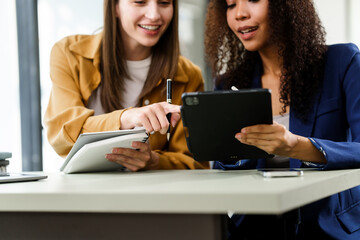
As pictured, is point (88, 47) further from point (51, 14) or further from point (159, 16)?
point (51, 14)

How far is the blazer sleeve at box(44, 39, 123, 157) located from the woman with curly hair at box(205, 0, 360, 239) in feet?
1.58

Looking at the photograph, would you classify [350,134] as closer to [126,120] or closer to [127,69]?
[126,120]

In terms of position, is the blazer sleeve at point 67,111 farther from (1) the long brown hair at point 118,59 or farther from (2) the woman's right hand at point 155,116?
(2) the woman's right hand at point 155,116

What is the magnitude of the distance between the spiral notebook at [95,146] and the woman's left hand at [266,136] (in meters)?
0.34

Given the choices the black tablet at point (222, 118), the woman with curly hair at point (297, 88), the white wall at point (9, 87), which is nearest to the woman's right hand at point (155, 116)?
the black tablet at point (222, 118)

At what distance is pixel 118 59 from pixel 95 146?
0.86 metres

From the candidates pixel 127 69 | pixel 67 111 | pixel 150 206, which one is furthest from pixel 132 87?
pixel 150 206

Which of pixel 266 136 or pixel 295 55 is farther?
pixel 295 55

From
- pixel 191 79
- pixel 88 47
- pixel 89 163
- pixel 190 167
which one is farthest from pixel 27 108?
pixel 89 163

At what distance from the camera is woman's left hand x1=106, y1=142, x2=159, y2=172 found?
54.1 inches

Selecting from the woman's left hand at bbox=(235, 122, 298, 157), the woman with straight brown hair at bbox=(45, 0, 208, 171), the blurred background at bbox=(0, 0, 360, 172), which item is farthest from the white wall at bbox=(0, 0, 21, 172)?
the woman's left hand at bbox=(235, 122, 298, 157)

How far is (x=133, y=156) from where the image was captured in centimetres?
142

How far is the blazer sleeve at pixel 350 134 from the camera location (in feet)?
3.96

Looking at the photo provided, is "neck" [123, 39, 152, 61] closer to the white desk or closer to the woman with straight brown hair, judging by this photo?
the woman with straight brown hair
